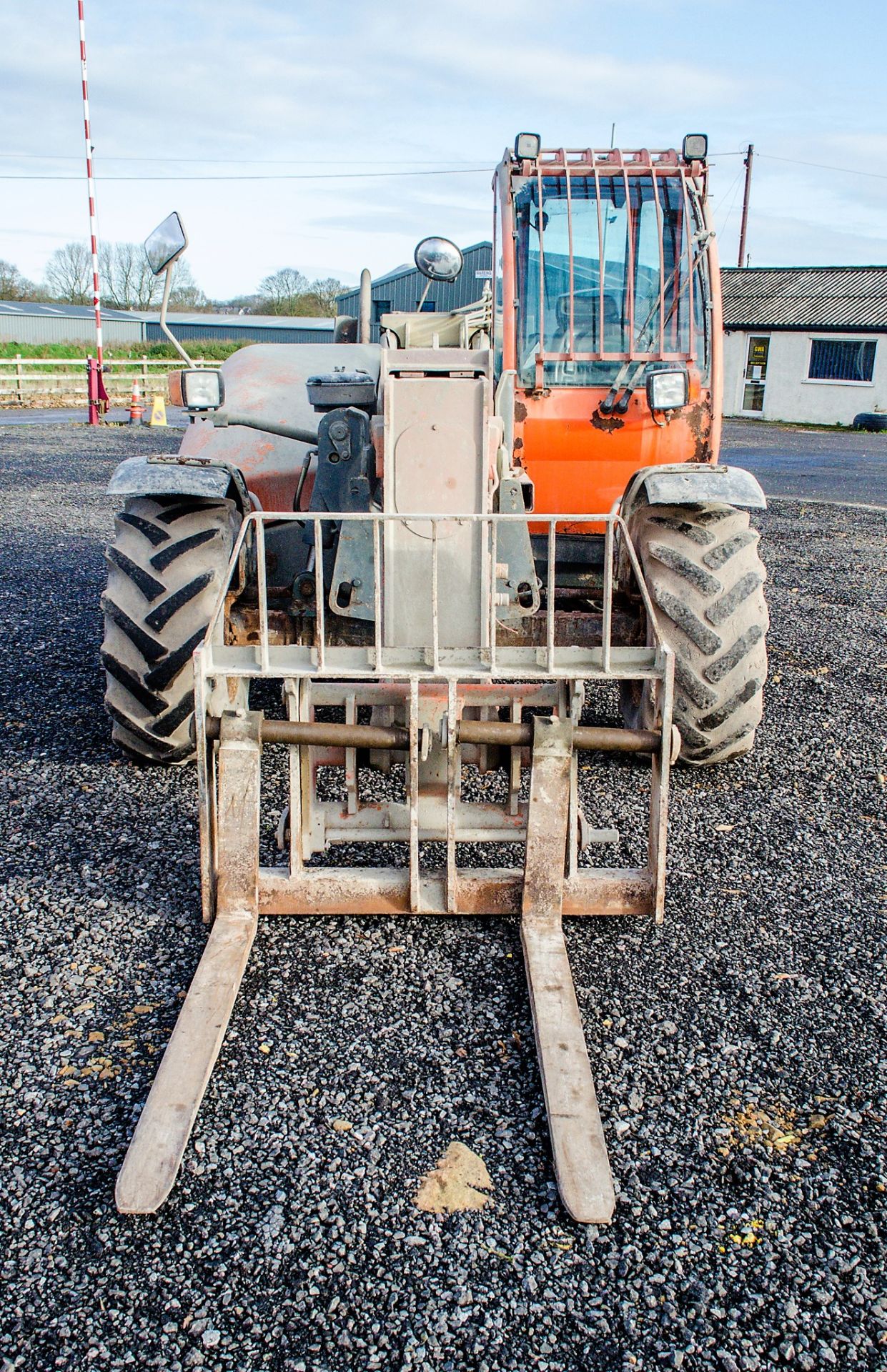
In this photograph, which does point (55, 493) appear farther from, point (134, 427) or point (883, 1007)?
point (883, 1007)

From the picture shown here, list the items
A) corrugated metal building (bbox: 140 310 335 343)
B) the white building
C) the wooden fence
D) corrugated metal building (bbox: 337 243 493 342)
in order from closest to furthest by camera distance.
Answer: corrugated metal building (bbox: 337 243 493 342)
the wooden fence
the white building
corrugated metal building (bbox: 140 310 335 343)

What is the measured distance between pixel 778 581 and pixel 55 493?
→ 9567 mm

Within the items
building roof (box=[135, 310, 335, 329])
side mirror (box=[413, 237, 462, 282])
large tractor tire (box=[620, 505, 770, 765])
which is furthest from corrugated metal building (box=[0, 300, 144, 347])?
large tractor tire (box=[620, 505, 770, 765])

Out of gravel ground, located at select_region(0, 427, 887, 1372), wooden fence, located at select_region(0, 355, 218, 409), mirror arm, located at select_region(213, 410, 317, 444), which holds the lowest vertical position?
gravel ground, located at select_region(0, 427, 887, 1372)

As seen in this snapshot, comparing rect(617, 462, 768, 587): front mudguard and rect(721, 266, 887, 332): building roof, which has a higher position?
rect(721, 266, 887, 332): building roof

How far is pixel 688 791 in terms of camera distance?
4.99 m

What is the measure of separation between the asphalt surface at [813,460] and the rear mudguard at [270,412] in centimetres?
1149

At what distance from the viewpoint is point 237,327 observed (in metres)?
67.1

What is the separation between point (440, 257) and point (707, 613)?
188cm

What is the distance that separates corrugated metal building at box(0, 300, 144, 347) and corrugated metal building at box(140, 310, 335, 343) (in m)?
1.31

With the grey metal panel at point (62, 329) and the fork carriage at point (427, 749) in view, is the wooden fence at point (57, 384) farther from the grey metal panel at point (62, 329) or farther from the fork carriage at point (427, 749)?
the fork carriage at point (427, 749)

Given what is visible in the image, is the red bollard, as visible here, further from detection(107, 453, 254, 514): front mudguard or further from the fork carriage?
the fork carriage

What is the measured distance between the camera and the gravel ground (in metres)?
2.25

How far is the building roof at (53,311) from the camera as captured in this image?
185 feet
